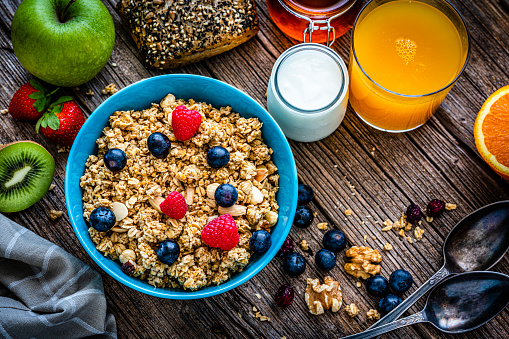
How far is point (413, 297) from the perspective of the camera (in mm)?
1417

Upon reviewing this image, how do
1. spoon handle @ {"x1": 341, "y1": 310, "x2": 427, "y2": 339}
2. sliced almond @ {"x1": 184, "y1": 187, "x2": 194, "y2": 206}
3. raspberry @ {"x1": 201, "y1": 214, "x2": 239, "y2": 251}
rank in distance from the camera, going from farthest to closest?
spoon handle @ {"x1": 341, "y1": 310, "x2": 427, "y2": 339} < sliced almond @ {"x1": 184, "y1": 187, "x2": 194, "y2": 206} < raspberry @ {"x1": 201, "y1": 214, "x2": 239, "y2": 251}

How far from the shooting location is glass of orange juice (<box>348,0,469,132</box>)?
1.32 meters

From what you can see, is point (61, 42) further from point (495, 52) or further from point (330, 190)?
point (495, 52)

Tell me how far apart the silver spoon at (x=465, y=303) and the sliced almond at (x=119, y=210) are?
2.95 feet

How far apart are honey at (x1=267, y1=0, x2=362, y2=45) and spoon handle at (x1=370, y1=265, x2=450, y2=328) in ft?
2.77

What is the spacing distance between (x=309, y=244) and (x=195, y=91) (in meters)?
0.63

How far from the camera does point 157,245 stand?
3.99 ft

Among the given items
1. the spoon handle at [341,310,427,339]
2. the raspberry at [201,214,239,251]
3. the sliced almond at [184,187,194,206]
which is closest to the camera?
the raspberry at [201,214,239,251]

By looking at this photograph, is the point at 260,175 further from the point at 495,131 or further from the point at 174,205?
the point at 495,131

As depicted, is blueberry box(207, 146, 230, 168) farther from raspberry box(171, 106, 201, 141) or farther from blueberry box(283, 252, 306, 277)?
blueberry box(283, 252, 306, 277)

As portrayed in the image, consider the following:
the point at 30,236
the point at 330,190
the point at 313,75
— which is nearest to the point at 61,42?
the point at 30,236

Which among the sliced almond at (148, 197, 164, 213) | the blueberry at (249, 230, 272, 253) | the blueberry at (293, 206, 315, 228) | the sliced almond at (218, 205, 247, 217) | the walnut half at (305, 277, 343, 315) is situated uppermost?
the sliced almond at (148, 197, 164, 213)

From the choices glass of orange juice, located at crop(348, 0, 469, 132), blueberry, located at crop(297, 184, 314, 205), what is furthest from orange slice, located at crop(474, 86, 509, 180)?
blueberry, located at crop(297, 184, 314, 205)

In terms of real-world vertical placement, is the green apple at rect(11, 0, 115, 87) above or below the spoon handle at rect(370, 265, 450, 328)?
above
